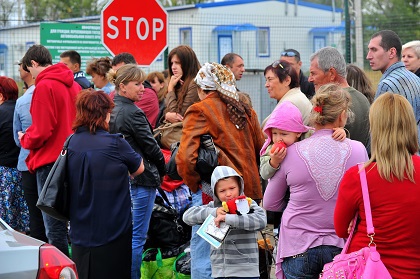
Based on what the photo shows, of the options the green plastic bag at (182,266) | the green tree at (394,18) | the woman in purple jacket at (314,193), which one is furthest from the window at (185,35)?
the woman in purple jacket at (314,193)

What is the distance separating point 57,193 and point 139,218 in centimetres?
142

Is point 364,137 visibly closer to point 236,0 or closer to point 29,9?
point 236,0

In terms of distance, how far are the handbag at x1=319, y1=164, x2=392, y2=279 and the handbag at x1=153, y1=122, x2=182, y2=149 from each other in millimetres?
3258

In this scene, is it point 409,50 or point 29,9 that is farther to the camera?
point 29,9

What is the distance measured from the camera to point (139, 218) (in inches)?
281

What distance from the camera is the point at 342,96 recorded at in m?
5.00

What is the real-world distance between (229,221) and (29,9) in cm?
3364

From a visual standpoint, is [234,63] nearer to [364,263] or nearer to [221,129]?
[221,129]

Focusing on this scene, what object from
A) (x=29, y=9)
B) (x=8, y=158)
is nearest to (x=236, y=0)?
(x=29, y=9)

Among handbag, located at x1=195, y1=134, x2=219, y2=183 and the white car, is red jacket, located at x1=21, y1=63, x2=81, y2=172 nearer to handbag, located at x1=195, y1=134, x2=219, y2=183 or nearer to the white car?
handbag, located at x1=195, y1=134, x2=219, y2=183

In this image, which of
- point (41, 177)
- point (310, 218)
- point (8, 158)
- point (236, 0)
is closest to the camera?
point (310, 218)

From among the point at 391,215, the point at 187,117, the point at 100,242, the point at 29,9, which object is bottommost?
the point at 100,242

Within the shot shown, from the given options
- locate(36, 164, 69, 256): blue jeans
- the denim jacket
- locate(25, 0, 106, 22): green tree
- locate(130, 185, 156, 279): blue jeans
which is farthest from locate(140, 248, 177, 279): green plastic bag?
locate(25, 0, 106, 22): green tree

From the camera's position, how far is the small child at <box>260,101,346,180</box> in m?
4.92
